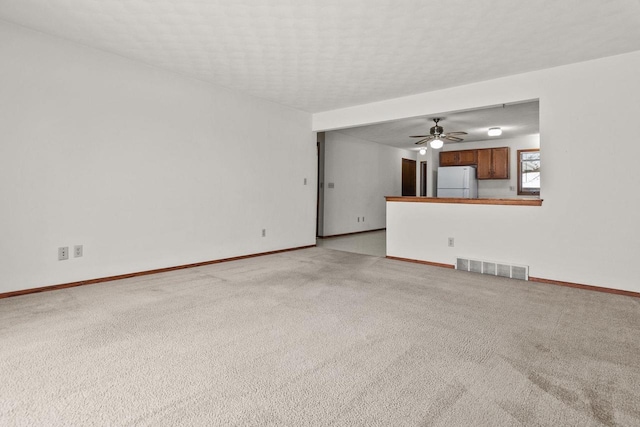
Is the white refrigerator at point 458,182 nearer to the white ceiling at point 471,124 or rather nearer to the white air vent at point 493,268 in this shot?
the white ceiling at point 471,124

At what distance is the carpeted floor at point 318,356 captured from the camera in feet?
4.56

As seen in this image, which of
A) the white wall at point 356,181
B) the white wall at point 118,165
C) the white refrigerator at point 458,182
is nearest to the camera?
the white wall at point 118,165

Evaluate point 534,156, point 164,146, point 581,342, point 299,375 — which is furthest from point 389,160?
point 299,375

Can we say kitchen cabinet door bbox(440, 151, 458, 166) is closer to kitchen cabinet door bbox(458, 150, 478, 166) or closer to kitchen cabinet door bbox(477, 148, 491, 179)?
kitchen cabinet door bbox(458, 150, 478, 166)

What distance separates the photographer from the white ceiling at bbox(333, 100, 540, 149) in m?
5.10

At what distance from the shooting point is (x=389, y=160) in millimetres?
8836

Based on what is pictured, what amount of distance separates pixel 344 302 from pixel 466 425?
1.57 metres

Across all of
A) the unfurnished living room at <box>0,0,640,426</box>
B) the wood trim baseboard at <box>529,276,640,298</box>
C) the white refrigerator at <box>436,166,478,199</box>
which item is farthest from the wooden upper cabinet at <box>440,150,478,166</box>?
the wood trim baseboard at <box>529,276,640,298</box>

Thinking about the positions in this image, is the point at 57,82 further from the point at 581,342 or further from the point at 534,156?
the point at 534,156

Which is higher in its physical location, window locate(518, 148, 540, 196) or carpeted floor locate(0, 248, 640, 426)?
window locate(518, 148, 540, 196)

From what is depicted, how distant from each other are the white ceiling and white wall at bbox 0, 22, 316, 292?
239 centimetres

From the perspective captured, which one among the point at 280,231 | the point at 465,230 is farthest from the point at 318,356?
the point at 280,231

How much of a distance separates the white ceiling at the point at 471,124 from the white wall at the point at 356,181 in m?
0.36

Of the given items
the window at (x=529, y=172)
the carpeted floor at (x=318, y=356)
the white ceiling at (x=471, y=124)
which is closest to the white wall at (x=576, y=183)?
the carpeted floor at (x=318, y=356)
